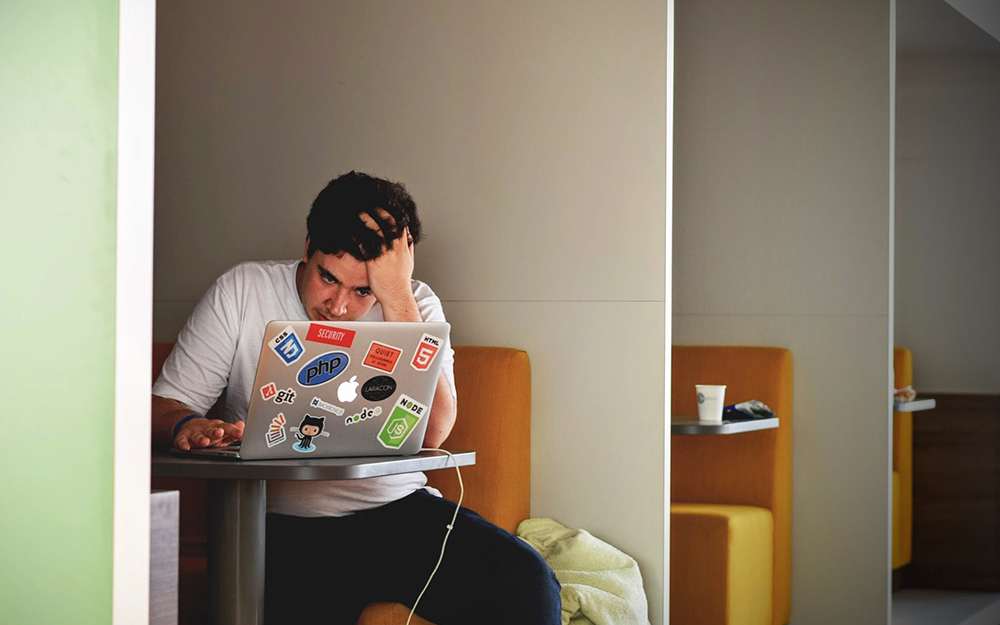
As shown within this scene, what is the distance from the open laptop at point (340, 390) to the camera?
6.06 ft

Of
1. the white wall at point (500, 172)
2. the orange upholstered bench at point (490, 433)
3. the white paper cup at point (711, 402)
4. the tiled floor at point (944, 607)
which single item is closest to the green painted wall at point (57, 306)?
the orange upholstered bench at point (490, 433)

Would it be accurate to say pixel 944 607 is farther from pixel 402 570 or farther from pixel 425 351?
pixel 425 351

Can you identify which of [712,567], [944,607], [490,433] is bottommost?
[944,607]

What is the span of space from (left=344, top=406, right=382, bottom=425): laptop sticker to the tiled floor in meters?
2.87

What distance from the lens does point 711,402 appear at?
314 cm

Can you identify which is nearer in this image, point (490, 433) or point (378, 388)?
point (378, 388)

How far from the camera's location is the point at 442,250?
10.1ft

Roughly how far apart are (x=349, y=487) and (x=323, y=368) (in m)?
0.57

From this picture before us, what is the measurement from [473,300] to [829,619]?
176cm

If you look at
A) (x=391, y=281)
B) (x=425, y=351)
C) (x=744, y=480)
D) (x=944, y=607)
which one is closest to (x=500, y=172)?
(x=391, y=281)

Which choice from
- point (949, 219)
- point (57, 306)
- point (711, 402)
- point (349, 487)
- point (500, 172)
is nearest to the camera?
point (57, 306)

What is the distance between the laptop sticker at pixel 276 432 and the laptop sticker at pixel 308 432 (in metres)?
0.02

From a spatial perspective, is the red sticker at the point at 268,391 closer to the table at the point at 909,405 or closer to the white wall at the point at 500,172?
the white wall at the point at 500,172

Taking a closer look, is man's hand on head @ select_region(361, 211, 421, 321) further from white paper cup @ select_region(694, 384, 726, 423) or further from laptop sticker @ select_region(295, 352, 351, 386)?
white paper cup @ select_region(694, 384, 726, 423)
